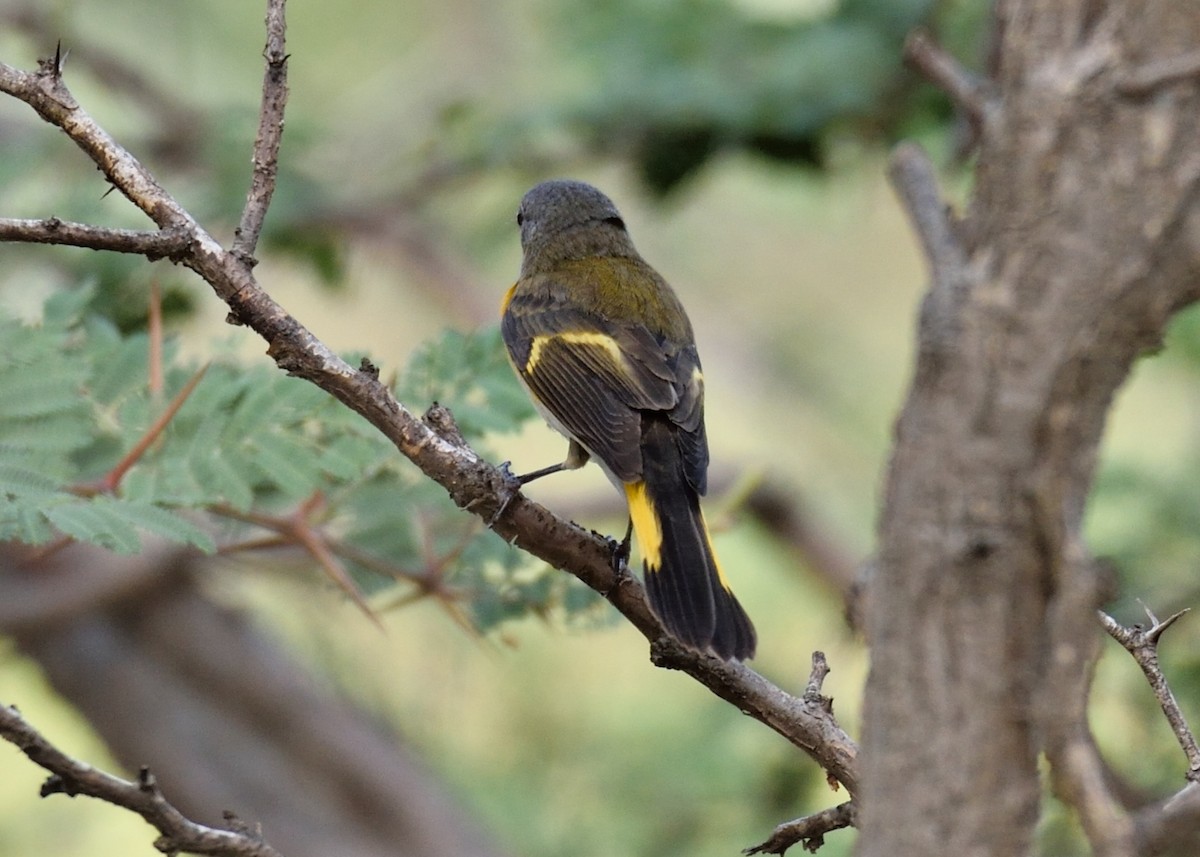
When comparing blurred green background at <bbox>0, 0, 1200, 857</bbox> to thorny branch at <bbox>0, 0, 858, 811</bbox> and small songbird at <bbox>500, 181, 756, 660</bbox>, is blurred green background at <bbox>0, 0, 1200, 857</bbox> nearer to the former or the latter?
small songbird at <bbox>500, 181, 756, 660</bbox>

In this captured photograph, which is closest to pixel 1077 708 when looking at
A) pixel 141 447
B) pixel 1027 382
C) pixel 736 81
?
pixel 1027 382

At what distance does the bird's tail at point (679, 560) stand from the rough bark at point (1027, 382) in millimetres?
672

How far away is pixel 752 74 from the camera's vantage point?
16.4 feet

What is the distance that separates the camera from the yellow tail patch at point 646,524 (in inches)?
85.8

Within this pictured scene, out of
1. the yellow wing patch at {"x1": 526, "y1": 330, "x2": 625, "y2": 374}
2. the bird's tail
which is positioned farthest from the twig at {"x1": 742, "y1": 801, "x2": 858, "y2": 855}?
the yellow wing patch at {"x1": 526, "y1": 330, "x2": 625, "y2": 374}

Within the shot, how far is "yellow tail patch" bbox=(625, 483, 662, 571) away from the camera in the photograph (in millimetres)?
2180

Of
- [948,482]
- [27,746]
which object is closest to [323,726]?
→ [27,746]

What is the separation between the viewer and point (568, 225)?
3.80 m

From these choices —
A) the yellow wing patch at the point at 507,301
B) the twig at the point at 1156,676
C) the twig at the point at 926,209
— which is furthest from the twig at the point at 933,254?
the yellow wing patch at the point at 507,301

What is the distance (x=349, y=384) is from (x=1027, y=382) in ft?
2.66

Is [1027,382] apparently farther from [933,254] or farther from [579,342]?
[579,342]

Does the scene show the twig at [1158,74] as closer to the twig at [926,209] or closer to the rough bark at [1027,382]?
the rough bark at [1027,382]

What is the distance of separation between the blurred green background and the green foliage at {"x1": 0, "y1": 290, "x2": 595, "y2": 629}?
167 mm

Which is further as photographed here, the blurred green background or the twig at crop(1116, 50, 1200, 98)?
the blurred green background
